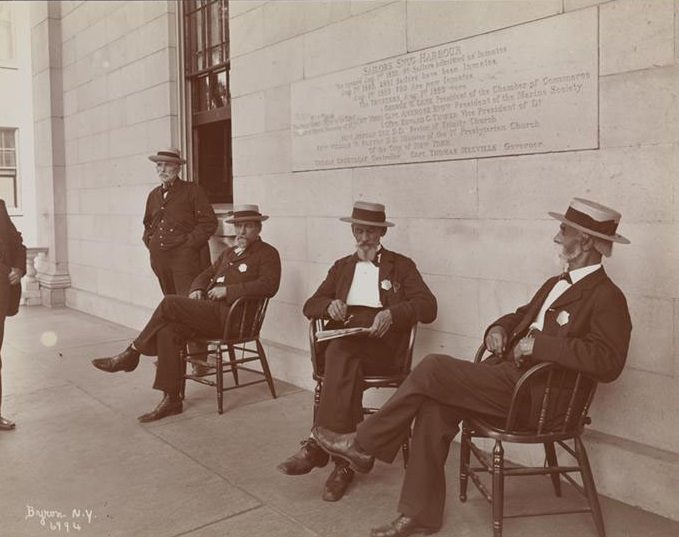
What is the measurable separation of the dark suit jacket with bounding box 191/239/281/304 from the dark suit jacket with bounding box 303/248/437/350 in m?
0.86

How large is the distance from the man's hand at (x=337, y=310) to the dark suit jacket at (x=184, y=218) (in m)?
2.43

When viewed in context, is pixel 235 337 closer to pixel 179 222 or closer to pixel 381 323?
pixel 179 222

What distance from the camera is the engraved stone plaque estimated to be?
352 centimetres

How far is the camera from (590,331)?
9.40 feet

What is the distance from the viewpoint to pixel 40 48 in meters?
9.88

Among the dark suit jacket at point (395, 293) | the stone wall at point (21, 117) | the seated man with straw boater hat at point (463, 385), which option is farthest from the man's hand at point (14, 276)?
the stone wall at point (21, 117)

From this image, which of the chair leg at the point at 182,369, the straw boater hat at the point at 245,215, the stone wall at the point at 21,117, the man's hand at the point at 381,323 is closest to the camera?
the man's hand at the point at 381,323

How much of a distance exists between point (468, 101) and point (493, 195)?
562 millimetres

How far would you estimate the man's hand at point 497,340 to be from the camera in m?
3.15

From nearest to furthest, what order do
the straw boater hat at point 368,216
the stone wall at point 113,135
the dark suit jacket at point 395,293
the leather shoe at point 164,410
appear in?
the dark suit jacket at point 395,293
the straw boater hat at point 368,216
the leather shoe at point 164,410
the stone wall at point 113,135

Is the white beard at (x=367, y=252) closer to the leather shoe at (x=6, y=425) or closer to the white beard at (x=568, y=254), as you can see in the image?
the white beard at (x=568, y=254)

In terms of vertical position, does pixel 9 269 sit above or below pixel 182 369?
above

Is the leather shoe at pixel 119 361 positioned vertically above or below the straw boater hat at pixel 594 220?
below

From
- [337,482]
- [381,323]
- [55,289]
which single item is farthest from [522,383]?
[55,289]
